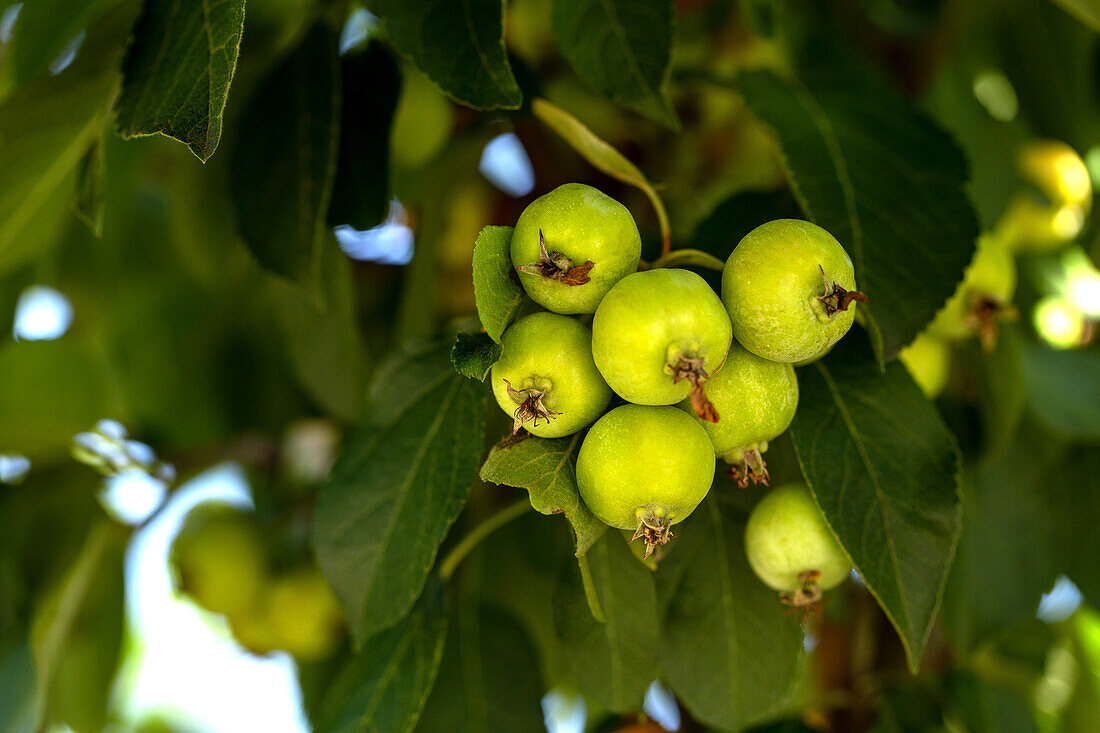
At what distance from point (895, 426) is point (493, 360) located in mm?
321

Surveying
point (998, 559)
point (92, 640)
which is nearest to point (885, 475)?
point (998, 559)

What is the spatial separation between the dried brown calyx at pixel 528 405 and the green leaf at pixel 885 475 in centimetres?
20

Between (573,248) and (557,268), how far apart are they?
2cm

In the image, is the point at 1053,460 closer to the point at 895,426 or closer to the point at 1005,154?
the point at 1005,154

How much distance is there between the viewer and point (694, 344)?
460 millimetres

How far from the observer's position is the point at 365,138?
830mm

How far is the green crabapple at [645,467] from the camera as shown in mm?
474

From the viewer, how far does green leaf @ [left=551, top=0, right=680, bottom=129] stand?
0.69 m

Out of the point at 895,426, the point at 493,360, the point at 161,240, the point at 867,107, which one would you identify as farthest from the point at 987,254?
the point at 161,240

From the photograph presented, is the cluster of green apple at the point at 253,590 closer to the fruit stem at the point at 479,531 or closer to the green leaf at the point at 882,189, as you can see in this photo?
the fruit stem at the point at 479,531

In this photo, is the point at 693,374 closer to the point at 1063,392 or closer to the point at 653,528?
the point at 653,528

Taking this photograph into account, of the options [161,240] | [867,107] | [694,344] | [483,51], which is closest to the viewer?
[694,344]

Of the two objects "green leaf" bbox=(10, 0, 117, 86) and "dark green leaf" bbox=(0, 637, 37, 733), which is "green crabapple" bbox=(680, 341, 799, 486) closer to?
"green leaf" bbox=(10, 0, 117, 86)

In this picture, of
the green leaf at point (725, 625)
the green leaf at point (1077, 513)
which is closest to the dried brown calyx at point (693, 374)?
the green leaf at point (725, 625)
